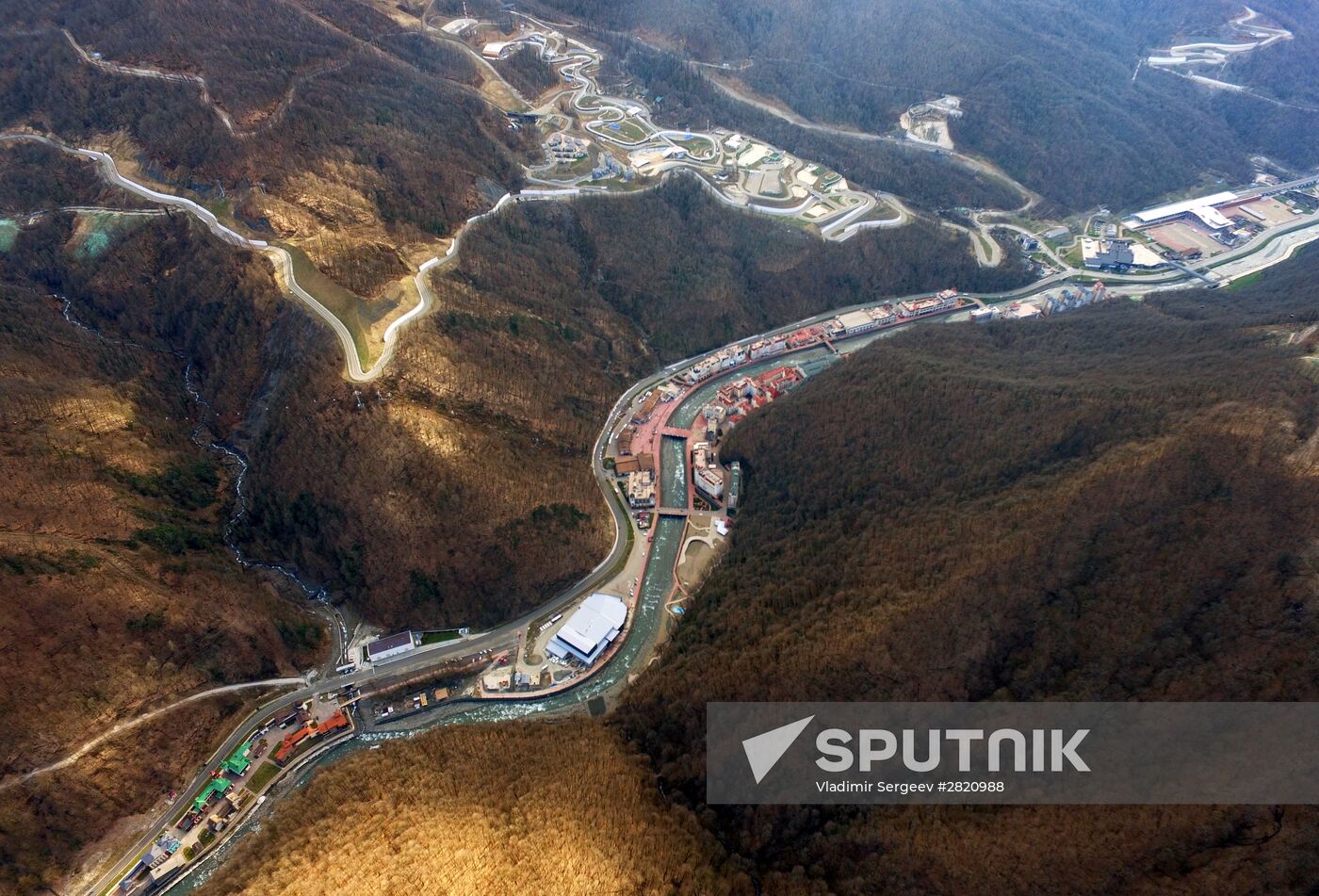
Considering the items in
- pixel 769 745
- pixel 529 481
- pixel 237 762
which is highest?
pixel 529 481

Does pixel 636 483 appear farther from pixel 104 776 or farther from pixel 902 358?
pixel 104 776

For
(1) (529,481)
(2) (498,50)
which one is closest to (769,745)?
(1) (529,481)

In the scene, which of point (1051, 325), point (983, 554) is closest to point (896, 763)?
point (983, 554)

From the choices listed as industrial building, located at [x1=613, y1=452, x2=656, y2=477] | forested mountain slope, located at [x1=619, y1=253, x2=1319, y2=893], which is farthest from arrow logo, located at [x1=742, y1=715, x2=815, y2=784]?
industrial building, located at [x1=613, y1=452, x2=656, y2=477]

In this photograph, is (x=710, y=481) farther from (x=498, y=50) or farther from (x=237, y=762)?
(x=498, y=50)

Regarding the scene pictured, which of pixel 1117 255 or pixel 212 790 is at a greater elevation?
pixel 1117 255

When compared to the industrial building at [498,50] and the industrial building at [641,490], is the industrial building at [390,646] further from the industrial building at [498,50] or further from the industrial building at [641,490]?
the industrial building at [498,50]
